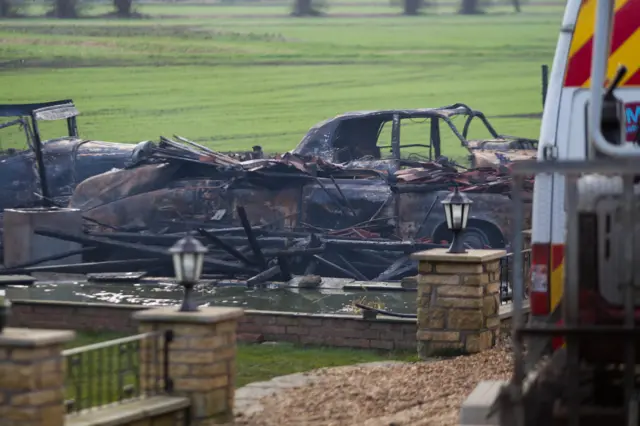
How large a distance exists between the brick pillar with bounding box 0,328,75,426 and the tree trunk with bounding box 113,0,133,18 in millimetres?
19380

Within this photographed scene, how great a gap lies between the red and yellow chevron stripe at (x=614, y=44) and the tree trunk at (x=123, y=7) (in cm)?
1957

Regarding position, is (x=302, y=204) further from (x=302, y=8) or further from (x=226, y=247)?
(x=302, y=8)

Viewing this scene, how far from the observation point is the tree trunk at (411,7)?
26.4m

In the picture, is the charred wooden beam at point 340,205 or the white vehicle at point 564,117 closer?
the white vehicle at point 564,117

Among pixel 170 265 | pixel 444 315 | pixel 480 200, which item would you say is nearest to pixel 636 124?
pixel 444 315

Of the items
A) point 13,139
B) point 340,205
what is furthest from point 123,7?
point 340,205

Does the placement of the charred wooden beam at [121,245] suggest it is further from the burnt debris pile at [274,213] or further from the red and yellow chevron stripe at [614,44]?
the red and yellow chevron stripe at [614,44]

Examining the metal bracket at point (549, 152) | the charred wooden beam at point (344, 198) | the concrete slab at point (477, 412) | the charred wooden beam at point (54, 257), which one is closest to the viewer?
the concrete slab at point (477, 412)

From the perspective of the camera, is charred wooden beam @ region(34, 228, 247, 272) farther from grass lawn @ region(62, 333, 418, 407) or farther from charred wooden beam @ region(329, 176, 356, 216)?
grass lawn @ region(62, 333, 418, 407)

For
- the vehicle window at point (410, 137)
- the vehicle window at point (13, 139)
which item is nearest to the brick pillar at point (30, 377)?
the vehicle window at point (410, 137)

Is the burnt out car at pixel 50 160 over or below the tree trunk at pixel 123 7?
below

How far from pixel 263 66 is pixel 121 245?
825 centimetres

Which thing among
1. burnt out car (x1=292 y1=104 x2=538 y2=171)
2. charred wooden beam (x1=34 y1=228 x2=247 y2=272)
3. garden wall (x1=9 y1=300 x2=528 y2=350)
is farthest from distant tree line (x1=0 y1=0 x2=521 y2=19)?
garden wall (x1=9 y1=300 x2=528 y2=350)

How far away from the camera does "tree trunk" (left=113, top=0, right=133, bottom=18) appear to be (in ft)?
85.0
